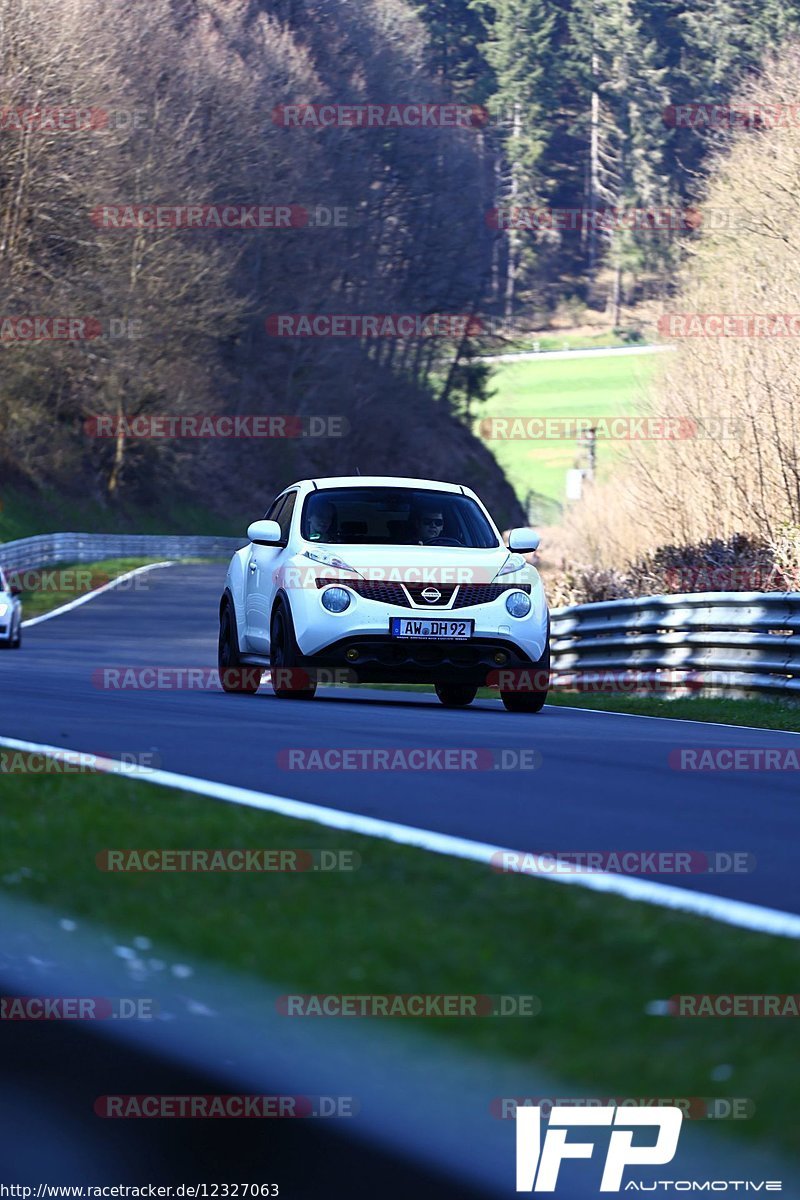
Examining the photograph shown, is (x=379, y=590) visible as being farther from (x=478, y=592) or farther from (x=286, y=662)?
(x=286, y=662)

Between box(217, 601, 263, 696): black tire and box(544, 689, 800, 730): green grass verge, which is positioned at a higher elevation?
box(217, 601, 263, 696): black tire

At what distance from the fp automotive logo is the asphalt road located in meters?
2.19

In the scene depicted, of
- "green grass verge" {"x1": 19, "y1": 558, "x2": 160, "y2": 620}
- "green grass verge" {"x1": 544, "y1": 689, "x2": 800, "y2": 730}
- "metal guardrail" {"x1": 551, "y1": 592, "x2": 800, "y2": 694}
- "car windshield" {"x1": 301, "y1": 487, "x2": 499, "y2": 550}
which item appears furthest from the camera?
"green grass verge" {"x1": 19, "y1": 558, "x2": 160, "y2": 620}

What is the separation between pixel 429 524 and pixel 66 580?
36756 mm

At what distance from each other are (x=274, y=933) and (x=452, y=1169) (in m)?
1.61

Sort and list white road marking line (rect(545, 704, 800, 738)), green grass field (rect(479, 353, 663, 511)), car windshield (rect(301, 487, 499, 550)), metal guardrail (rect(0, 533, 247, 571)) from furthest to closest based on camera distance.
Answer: green grass field (rect(479, 353, 663, 511))
metal guardrail (rect(0, 533, 247, 571))
car windshield (rect(301, 487, 499, 550))
white road marking line (rect(545, 704, 800, 738))

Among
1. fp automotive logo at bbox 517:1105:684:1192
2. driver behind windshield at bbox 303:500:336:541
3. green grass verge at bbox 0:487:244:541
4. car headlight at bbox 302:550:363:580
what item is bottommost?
fp automotive logo at bbox 517:1105:684:1192

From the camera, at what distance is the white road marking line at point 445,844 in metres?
4.98

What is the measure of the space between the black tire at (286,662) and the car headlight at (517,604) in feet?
5.20

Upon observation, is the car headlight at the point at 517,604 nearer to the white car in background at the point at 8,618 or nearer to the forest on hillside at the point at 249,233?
the white car in background at the point at 8,618

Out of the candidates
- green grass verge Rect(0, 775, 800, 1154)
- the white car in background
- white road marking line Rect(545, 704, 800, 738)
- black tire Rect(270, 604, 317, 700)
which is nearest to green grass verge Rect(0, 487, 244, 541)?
the white car in background

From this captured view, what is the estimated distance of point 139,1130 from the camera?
3.63 metres

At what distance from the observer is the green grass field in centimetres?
11006

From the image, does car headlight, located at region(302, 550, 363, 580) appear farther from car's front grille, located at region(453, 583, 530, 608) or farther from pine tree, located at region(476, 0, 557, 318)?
pine tree, located at region(476, 0, 557, 318)
